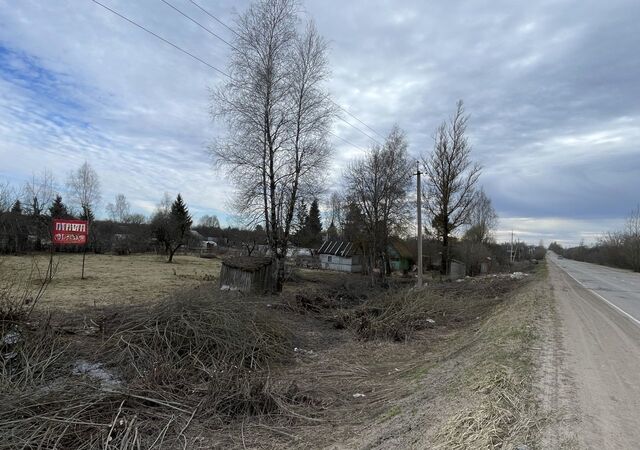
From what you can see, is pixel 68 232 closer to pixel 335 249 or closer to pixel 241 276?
pixel 241 276

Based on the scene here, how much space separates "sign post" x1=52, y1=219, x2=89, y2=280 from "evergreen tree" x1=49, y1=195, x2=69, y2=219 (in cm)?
2999

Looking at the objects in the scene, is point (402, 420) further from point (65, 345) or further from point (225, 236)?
point (225, 236)

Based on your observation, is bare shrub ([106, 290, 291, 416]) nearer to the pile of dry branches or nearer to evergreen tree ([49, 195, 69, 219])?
the pile of dry branches

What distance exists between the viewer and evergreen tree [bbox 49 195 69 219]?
4807 centimetres

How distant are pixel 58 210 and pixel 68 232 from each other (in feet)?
110

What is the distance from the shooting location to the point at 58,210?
49469mm

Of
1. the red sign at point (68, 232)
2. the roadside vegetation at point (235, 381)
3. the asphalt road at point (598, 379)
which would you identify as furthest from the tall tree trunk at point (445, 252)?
the red sign at point (68, 232)

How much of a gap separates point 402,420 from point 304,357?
465cm

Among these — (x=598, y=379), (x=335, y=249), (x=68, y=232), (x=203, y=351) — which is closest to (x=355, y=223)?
(x=335, y=249)

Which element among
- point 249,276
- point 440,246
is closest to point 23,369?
point 249,276

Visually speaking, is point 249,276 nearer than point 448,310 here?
No

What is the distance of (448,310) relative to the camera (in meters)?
15.4

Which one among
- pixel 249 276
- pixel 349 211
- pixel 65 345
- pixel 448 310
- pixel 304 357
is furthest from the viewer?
pixel 349 211

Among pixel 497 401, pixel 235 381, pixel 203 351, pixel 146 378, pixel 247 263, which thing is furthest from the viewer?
pixel 247 263
